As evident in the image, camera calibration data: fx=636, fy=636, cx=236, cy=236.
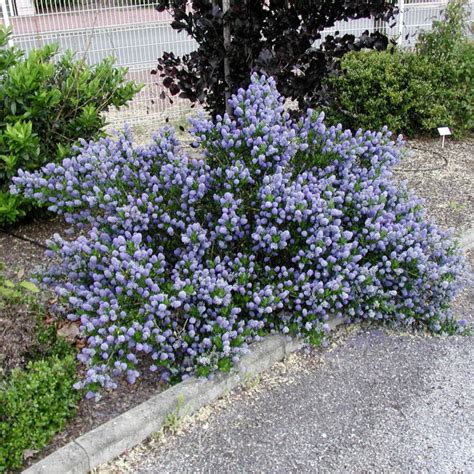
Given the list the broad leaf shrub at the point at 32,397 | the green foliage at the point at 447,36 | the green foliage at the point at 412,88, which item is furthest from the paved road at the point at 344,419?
the green foliage at the point at 447,36

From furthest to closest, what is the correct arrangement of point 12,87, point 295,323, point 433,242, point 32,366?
1. point 12,87
2. point 433,242
3. point 295,323
4. point 32,366

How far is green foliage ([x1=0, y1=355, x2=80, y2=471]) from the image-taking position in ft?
8.24

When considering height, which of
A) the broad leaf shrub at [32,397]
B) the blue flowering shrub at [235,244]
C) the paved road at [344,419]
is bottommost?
the paved road at [344,419]

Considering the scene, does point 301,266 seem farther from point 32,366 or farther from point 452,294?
point 32,366

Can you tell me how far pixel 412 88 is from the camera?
6723mm

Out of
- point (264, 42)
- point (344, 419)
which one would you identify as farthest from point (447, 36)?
point (344, 419)

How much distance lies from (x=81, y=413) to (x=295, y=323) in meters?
1.17

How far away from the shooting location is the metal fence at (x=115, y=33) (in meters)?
7.24

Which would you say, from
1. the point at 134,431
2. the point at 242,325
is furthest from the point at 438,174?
the point at 134,431

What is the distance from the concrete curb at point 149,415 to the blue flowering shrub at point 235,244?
9 cm

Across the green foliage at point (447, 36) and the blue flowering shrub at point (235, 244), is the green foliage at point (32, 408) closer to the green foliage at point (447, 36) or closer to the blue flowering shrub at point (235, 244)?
the blue flowering shrub at point (235, 244)

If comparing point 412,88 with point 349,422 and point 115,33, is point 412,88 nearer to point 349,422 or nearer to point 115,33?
point 115,33

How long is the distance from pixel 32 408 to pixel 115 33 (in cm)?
612

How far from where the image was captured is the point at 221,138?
358cm
